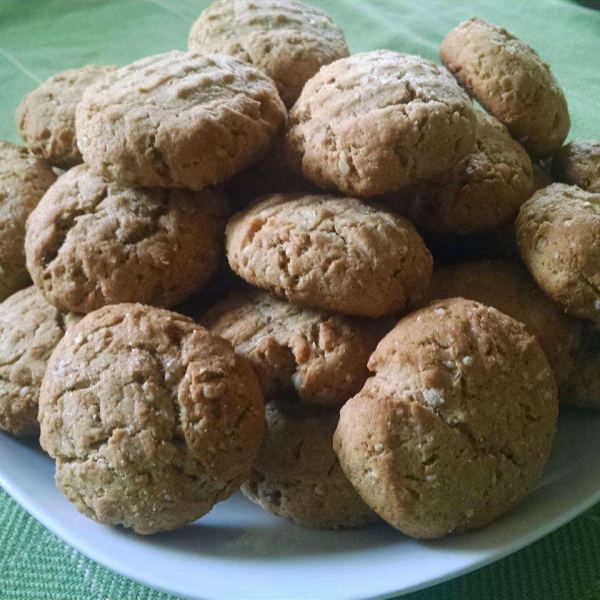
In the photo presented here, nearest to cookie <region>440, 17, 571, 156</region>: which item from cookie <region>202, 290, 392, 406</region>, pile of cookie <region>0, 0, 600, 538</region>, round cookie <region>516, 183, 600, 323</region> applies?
pile of cookie <region>0, 0, 600, 538</region>

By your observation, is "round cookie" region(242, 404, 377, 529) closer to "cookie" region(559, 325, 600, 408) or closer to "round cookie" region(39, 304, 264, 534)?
"round cookie" region(39, 304, 264, 534)

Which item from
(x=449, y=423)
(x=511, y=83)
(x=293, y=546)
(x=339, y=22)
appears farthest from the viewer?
(x=339, y=22)

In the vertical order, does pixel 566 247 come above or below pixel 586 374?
above

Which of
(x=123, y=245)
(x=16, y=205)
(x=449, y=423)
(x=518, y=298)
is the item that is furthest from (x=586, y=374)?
(x=16, y=205)

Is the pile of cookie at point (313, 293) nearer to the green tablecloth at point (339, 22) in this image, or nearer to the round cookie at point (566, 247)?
the round cookie at point (566, 247)

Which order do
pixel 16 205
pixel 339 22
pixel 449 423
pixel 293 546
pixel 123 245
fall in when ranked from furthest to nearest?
pixel 339 22, pixel 16 205, pixel 123 245, pixel 293 546, pixel 449 423

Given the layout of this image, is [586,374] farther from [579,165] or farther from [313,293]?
[313,293]

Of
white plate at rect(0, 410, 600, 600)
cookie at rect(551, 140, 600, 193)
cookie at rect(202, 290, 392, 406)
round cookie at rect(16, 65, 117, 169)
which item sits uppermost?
cookie at rect(551, 140, 600, 193)
